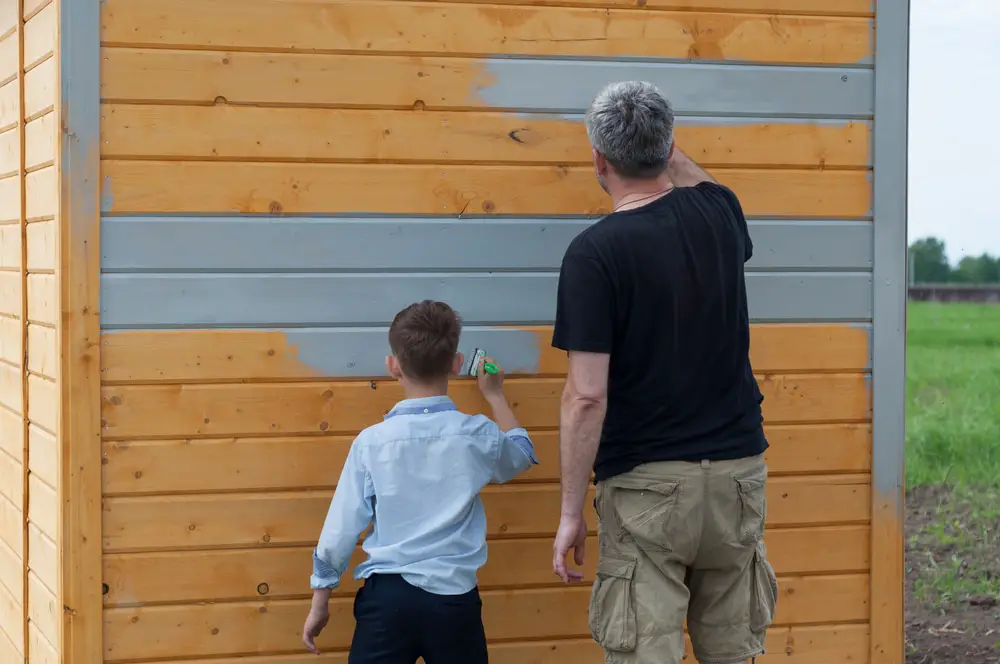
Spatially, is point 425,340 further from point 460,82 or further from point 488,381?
point 460,82

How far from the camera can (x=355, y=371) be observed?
3.08 metres

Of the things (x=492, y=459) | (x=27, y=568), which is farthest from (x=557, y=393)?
(x=27, y=568)

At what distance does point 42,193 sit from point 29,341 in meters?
0.50

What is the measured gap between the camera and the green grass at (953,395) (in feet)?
26.6

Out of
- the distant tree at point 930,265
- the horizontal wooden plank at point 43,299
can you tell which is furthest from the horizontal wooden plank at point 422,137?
the distant tree at point 930,265

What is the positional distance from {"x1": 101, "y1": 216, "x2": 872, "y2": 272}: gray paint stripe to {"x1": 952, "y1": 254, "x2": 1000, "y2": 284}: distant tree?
15.4 metres

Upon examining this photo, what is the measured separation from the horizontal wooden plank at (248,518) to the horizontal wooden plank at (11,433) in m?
0.67

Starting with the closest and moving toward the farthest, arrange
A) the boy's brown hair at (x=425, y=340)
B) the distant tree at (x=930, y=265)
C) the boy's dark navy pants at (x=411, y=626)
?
the boy's dark navy pants at (x=411, y=626), the boy's brown hair at (x=425, y=340), the distant tree at (x=930, y=265)

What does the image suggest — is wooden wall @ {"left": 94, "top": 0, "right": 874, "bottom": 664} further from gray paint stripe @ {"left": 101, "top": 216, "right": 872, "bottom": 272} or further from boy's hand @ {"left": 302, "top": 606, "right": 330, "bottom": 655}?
boy's hand @ {"left": 302, "top": 606, "right": 330, "bottom": 655}

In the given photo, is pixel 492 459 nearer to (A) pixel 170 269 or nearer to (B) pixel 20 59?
(A) pixel 170 269

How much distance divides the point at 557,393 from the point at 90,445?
1343 mm

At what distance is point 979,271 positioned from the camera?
57.7ft

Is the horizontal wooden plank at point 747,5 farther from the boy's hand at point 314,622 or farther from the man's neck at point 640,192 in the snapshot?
the boy's hand at point 314,622

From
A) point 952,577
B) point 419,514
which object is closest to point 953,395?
point 952,577
